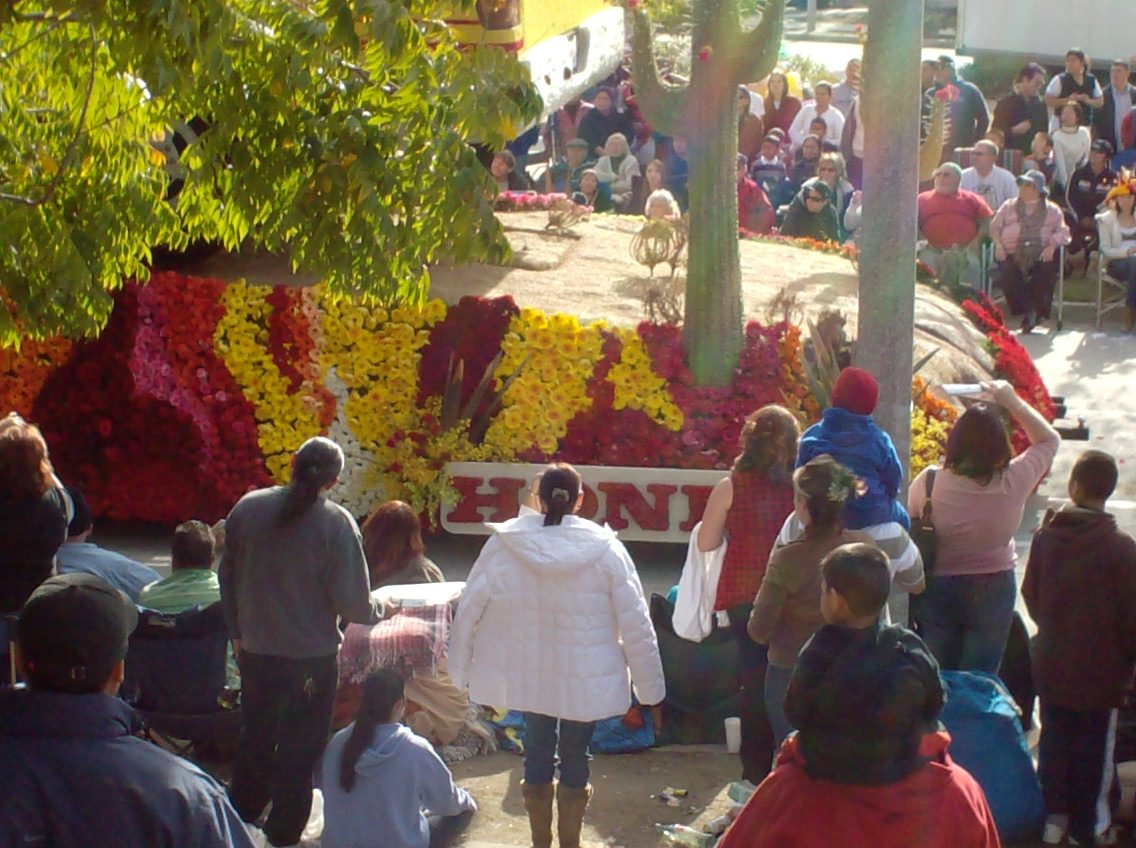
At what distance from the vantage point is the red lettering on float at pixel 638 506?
9.58 m

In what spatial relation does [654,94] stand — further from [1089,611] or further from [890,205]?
[1089,611]

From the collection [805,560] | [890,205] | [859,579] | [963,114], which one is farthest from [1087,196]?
[859,579]

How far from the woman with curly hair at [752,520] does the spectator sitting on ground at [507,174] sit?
34.0ft

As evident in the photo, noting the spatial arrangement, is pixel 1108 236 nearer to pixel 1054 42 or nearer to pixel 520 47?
pixel 520 47

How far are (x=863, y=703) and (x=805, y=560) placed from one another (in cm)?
196

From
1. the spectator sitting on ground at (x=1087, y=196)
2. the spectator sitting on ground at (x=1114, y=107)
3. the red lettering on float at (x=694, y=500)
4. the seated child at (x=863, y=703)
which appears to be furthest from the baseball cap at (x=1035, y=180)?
the seated child at (x=863, y=703)

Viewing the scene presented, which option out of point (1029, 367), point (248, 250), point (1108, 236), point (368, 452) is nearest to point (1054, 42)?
point (1108, 236)

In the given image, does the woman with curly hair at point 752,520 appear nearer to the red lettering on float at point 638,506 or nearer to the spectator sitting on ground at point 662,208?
the red lettering on float at point 638,506

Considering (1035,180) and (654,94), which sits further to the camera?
(1035,180)

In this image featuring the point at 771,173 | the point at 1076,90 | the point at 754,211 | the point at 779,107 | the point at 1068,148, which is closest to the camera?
the point at 754,211

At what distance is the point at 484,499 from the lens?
9.79 meters

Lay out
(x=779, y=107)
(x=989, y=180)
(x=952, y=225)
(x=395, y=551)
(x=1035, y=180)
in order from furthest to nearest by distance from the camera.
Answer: (x=779, y=107), (x=989, y=180), (x=1035, y=180), (x=952, y=225), (x=395, y=551)

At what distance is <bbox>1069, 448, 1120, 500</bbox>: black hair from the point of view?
5.61 metres

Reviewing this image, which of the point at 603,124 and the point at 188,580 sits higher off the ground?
the point at 603,124
